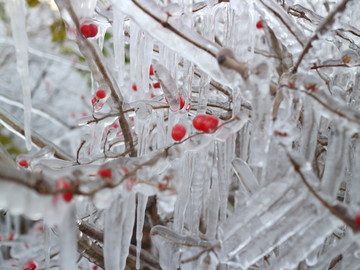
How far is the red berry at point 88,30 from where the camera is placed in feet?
3.09

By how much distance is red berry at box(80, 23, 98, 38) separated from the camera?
942 millimetres

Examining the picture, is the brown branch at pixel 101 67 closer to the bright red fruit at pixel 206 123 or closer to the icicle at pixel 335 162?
the bright red fruit at pixel 206 123

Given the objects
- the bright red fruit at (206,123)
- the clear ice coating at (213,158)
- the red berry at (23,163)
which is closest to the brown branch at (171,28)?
the clear ice coating at (213,158)

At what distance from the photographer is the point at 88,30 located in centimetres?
95

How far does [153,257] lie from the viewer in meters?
1.16

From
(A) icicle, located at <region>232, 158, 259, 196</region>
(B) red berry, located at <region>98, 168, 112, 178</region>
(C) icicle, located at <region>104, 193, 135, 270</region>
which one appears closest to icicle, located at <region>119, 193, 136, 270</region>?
(C) icicle, located at <region>104, 193, 135, 270</region>

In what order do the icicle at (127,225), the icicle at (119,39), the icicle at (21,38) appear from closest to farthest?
the icicle at (127,225) → the icicle at (21,38) → the icicle at (119,39)

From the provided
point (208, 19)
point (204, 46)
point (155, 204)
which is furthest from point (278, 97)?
point (155, 204)

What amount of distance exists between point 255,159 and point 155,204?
0.68m

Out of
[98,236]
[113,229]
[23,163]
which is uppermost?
[113,229]

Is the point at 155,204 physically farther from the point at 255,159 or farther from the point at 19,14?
the point at 19,14

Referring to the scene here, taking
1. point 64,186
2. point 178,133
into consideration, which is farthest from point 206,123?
point 64,186

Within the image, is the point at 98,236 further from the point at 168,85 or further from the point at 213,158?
the point at 168,85

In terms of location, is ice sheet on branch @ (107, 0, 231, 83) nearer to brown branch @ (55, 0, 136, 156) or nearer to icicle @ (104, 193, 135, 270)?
brown branch @ (55, 0, 136, 156)
